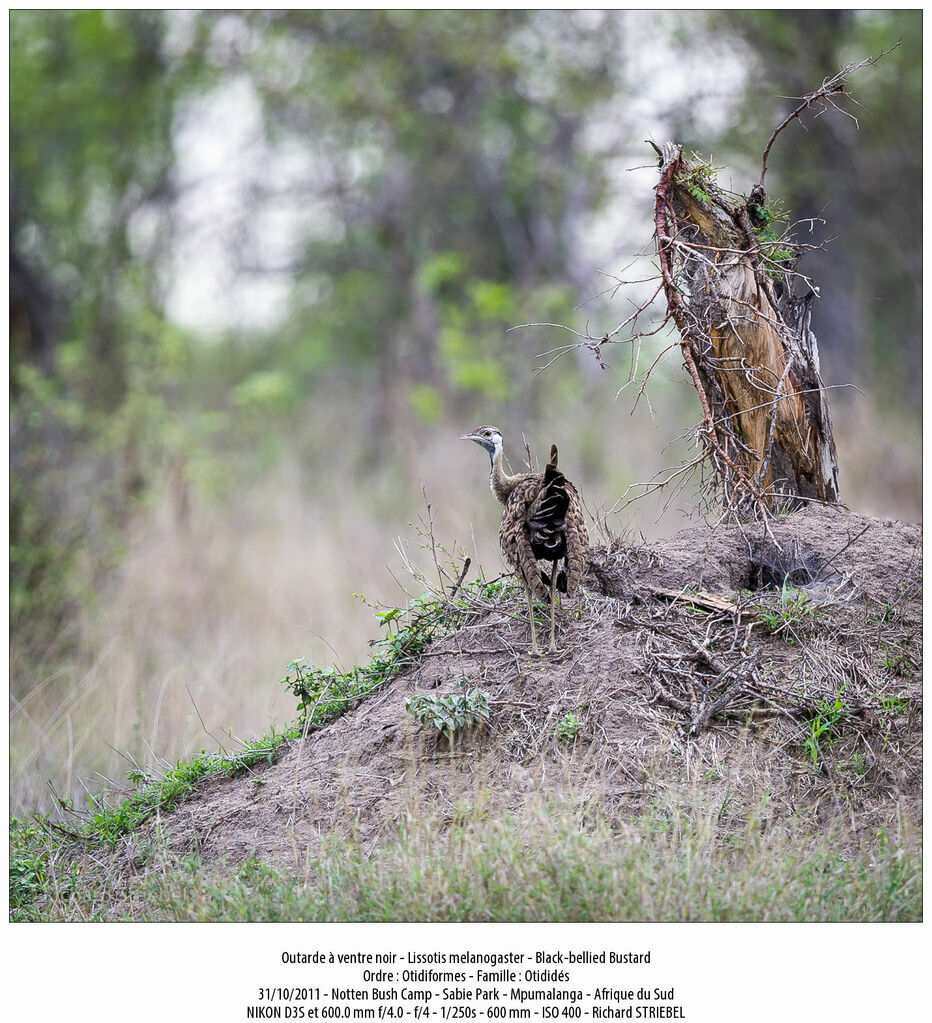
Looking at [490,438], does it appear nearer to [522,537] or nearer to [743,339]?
[522,537]

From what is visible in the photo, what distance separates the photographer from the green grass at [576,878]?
12.4 ft

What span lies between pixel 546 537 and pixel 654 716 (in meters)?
0.98

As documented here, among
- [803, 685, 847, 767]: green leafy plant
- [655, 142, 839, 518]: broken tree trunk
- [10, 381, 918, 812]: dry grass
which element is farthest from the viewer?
[10, 381, 918, 812]: dry grass

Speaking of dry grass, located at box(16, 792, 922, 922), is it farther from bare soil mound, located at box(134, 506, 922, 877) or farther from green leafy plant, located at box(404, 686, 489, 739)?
green leafy plant, located at box(404, 686, 489, 739)

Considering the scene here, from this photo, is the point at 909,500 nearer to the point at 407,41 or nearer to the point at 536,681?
the point at 536,681

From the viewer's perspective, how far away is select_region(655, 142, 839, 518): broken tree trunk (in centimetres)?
531

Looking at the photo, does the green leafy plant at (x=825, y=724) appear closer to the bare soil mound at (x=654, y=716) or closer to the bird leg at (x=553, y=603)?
the bare soil mound at (x=654, y=716)

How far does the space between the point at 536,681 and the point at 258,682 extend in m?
3.77

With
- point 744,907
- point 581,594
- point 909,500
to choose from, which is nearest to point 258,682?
point 581,594

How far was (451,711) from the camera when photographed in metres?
4.64

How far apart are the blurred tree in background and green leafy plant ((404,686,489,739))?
24.5 ft

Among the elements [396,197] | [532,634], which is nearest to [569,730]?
[532,634]

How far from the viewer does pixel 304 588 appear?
10.1 meters

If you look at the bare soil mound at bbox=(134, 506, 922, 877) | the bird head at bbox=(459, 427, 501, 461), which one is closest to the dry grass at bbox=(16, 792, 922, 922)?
the bare soil mound at bbox=(134, 506, 922, 877)
